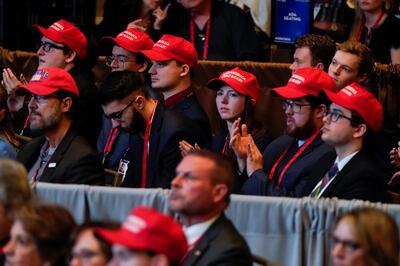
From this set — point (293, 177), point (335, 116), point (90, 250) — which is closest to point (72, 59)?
point (293, 177)

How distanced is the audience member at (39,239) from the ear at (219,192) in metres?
0.73

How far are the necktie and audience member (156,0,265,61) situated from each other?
2.94 m

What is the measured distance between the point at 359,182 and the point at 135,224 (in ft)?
7.00

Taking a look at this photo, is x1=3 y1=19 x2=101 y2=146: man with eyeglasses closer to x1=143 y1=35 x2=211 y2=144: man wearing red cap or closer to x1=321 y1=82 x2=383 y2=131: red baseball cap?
x1=143 y1=35 x2=211 y2=144: man wearing red cap

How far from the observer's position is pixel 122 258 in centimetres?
561

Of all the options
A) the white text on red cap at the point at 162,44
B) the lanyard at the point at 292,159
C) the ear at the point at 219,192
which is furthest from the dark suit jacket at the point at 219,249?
the white text on red cap at the point at 162,44

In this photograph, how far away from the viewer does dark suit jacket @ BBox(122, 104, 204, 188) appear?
27.3 feet

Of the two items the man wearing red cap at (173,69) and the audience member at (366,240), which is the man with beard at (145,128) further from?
the audience member at (366,240)

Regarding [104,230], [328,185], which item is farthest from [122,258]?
[328,185]

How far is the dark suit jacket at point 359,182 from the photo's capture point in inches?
292

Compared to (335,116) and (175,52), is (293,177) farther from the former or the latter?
(175,52)

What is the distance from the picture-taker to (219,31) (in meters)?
10.4

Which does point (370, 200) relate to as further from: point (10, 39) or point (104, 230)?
point (10, 39)

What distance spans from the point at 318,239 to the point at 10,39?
542 centimetres
